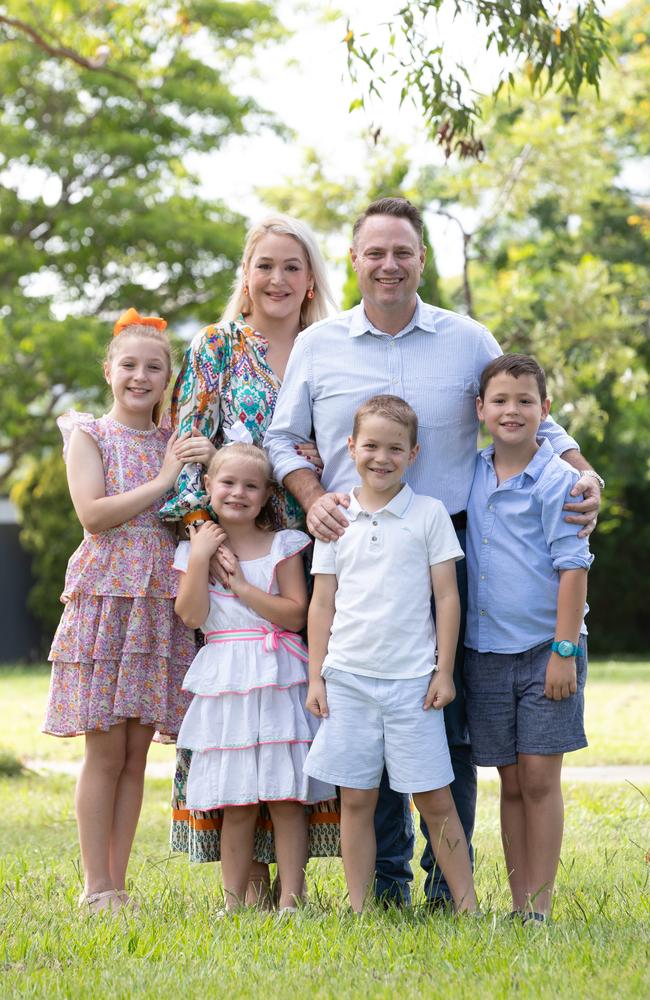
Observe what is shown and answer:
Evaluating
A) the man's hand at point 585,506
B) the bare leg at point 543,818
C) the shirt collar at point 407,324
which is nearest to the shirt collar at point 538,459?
the man's hand at point 585,506

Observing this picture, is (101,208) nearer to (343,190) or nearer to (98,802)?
(343,190)

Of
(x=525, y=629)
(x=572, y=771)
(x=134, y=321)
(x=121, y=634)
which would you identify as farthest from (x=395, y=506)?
(x=572, y=771)

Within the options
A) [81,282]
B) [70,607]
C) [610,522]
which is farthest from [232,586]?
[610,522]

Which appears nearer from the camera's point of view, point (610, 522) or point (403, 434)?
point (403, 434)

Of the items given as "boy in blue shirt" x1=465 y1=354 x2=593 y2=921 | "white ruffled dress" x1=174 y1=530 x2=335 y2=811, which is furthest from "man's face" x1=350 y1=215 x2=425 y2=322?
"white ruffled dress" x1=174 y1=530 x2=335 y2=811

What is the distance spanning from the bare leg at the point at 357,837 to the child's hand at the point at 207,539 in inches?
34.9

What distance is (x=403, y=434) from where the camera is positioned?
371 centimetres

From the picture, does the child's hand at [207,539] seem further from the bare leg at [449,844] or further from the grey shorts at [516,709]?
the bare leg at [449,844]

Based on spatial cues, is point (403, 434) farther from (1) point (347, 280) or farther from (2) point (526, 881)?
(1) point (347, 280)

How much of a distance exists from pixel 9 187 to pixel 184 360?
14.6 metres

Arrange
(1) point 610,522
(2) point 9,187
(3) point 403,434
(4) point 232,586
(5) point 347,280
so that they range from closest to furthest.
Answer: (3) point 403,434
(4) point 232,586
(5) point 347,280
(2) point 9,187
(1) point 610,522

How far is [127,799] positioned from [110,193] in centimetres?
1423

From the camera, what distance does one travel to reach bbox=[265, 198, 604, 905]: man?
3910mm

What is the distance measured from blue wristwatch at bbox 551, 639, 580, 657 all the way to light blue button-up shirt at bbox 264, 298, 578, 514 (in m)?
0.56
